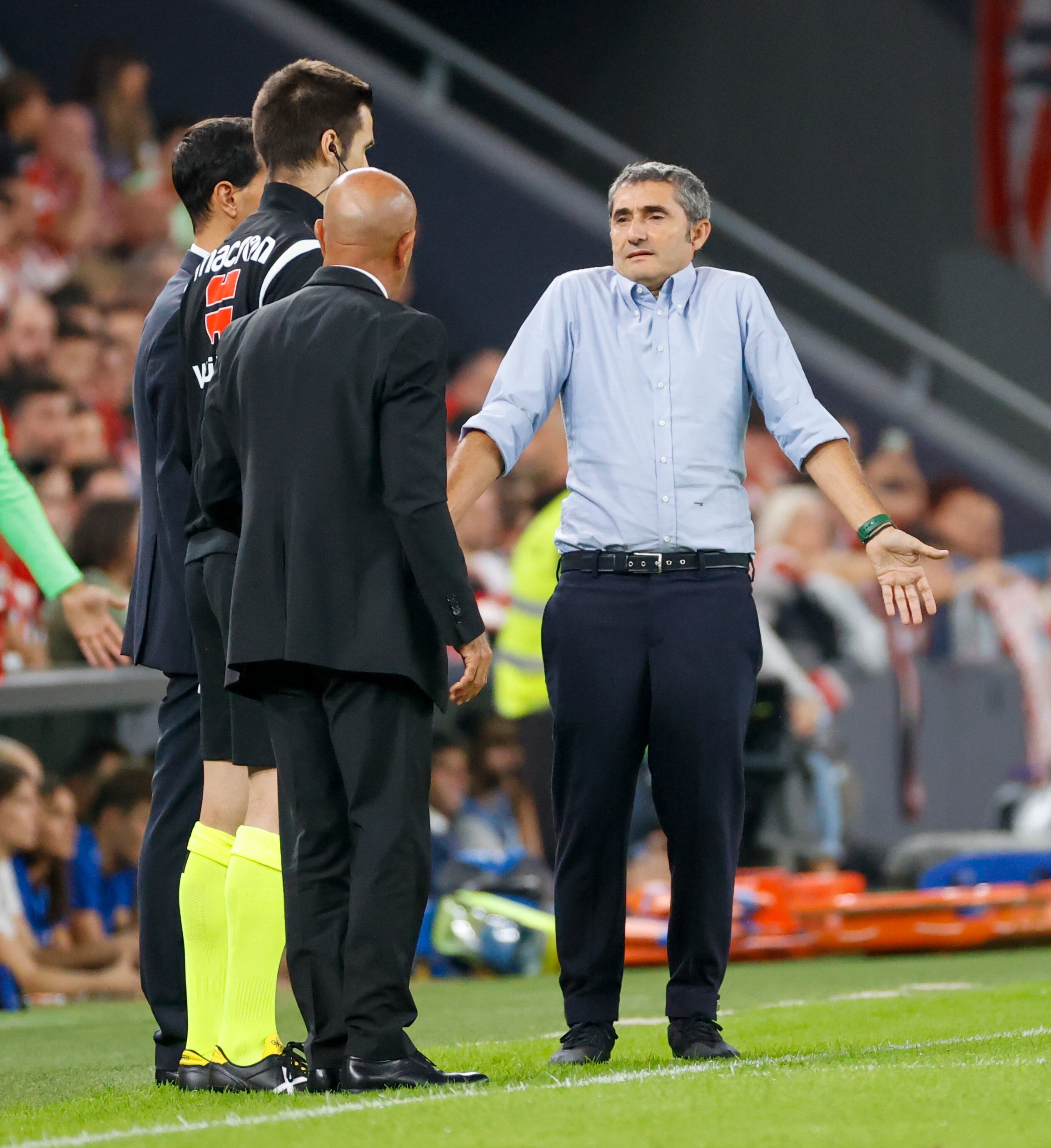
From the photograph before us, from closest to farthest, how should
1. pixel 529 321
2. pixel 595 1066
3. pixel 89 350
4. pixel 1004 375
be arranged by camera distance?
pixel 595 1066
pixel 529 321
pixel 89 350
pixel 1004 375

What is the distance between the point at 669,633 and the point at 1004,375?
38.3 feet

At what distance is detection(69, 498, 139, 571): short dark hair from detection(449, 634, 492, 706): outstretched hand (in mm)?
4523

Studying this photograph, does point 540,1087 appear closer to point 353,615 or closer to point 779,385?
point 353,615

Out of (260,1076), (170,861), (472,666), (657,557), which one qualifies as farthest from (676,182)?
(260,1076)

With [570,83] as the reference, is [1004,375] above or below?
below

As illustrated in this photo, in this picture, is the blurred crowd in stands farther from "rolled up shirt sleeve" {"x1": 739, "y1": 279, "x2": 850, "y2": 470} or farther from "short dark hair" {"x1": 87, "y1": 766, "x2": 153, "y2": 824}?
"rolled up shirt sleeve" {"x1": 739, "y1": 279, "x2": 850, "y2": 470}

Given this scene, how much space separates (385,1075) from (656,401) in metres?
1.55

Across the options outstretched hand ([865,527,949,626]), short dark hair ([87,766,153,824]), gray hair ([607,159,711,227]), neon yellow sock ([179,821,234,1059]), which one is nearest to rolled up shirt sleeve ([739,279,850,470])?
gray hair ([607,159,711,227])

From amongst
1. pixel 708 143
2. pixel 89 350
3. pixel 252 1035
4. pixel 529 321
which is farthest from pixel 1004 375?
pixel 252 1035

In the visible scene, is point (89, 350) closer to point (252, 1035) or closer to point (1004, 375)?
point (252, 1035)

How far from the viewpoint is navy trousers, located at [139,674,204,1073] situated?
153 inches

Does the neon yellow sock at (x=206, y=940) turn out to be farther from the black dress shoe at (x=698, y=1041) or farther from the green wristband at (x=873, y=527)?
the green wristband at (x=873, y=527)

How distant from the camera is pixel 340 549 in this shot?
11.2ft

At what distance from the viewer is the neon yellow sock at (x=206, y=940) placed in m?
3.65
